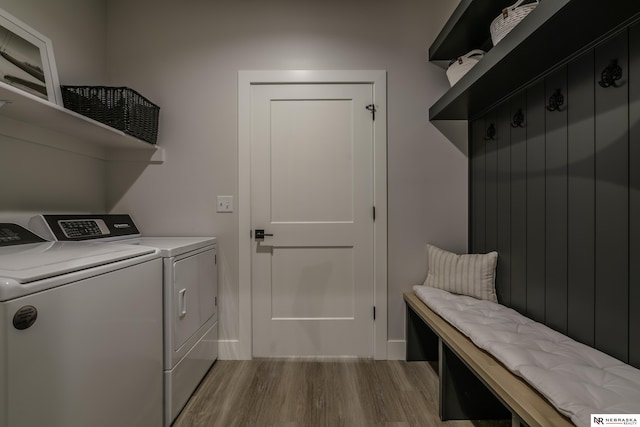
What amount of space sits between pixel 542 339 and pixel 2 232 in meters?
→ 2.35

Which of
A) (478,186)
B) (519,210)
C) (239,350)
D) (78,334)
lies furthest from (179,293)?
(478,186)

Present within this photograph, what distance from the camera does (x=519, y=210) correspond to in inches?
62.3

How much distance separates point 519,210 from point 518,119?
498mm

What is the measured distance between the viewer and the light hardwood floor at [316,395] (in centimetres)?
146

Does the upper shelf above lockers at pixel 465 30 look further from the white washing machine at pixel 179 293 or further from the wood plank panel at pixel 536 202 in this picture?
the white washing machine at pixel 179 293

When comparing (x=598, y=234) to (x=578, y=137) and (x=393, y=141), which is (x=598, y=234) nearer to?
(x=578, y=137)

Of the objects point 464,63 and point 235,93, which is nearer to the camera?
point 464,63

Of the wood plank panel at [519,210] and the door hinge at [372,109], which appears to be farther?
the door hinge at [372,109]

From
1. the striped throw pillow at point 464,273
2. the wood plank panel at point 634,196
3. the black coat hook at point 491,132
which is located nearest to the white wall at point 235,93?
the striped throw pillow at point 464,273

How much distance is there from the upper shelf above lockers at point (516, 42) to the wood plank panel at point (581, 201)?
0.12 metres

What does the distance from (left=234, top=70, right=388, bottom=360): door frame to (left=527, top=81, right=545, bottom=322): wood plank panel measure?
846mm

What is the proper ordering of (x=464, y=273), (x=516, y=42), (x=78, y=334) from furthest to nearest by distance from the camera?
1. (x=464, y=273)
2. (x=516, y=42)
3. (x=78, y=334)

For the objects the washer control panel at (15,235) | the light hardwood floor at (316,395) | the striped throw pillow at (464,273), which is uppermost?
the washer control panel at (15,235)

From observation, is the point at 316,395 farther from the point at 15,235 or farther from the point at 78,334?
the point at 15,235
